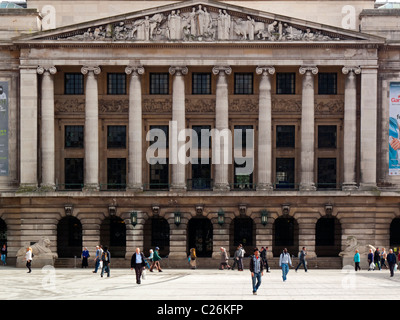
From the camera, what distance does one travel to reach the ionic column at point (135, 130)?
66562mm

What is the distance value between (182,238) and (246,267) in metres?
5.52

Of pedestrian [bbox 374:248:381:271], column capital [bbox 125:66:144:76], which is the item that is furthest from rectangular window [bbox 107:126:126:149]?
pedestrian [bbox 374:248:381:271]

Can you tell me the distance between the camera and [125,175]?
68.8 m

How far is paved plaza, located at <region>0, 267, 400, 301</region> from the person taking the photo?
125 feet

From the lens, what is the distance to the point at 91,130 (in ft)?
219

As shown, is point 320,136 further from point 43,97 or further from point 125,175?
point 43,97

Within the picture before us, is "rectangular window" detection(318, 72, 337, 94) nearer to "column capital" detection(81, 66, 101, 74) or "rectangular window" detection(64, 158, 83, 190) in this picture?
"column capital" detection(81, 66, 101, 74)

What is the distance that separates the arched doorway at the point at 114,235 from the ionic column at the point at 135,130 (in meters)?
4.33

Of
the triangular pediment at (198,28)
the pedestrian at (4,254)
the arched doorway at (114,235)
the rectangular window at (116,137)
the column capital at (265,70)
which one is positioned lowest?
the pedestrian at (4,254)

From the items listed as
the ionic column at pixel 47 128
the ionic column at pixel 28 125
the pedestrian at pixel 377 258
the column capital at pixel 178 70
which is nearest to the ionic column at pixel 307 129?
the pedestrian at pixel 377 258

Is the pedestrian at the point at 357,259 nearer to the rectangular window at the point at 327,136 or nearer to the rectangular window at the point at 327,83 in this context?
the rectangular window at the point at 327,136

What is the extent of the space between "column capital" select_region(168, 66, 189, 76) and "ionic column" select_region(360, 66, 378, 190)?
1414cm

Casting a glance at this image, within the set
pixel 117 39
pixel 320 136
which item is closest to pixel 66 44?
pixel 117 39

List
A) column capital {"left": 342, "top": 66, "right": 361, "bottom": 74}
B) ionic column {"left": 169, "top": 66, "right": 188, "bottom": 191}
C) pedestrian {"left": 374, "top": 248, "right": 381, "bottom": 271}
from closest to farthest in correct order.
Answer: pedestrian {"left": 374, "top": 248, "right": 381, "bottom": 271}, column capital {"left": 342, "top": 66, "right": 361, "bottom": 74}, ionic column {"left": 169, "top": 66, "right": 188, "bottom": 191}
